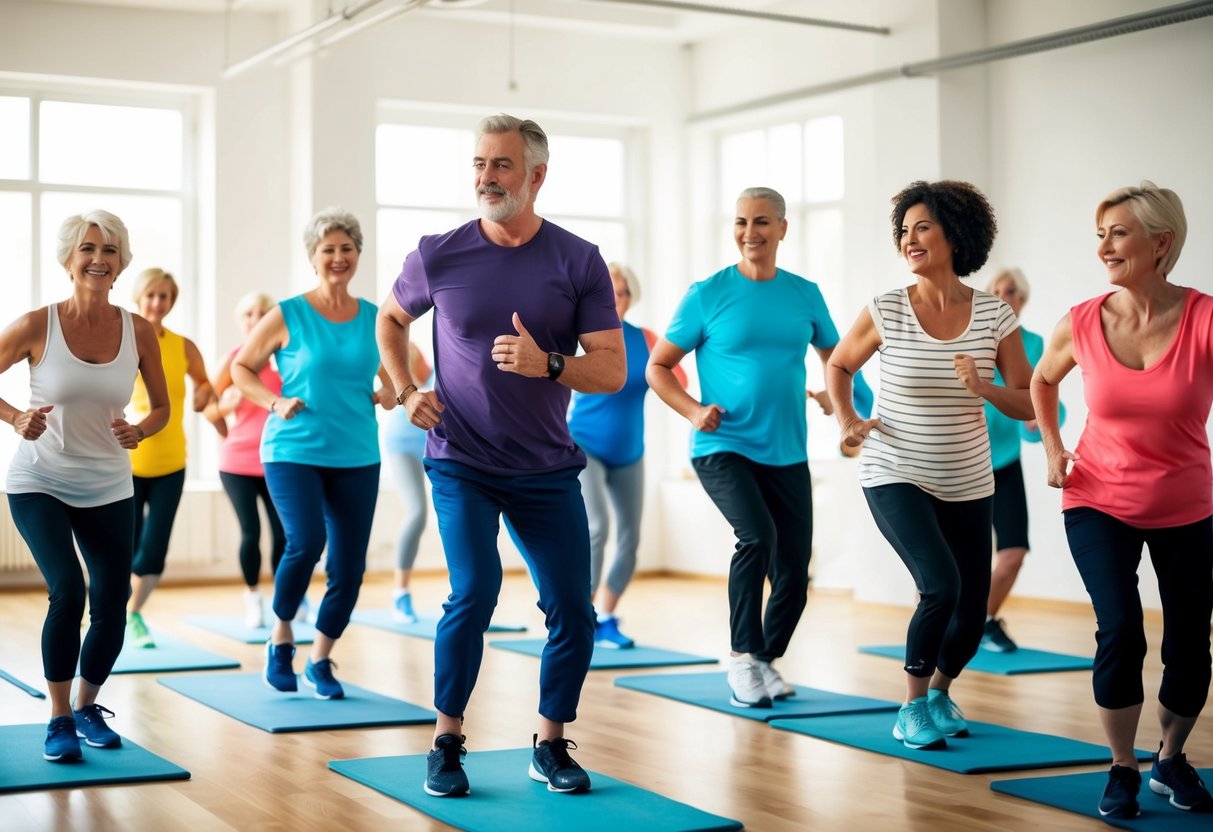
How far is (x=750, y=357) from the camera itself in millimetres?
4699

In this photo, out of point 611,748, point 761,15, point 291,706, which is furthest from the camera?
point 761,15

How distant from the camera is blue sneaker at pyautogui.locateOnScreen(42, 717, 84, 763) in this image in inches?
150

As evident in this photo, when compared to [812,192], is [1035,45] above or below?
above

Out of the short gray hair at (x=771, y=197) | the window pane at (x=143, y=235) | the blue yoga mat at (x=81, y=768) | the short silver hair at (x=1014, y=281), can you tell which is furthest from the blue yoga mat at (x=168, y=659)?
the window pane at (x=143, y=235)

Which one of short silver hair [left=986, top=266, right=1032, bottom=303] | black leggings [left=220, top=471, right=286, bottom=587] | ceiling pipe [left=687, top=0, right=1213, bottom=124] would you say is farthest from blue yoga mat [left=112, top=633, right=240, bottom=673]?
ceiling pipe [left=687, top=0, right=1213, bottom=124]

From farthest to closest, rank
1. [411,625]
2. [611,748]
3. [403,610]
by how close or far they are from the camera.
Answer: [403,610] → [411,625] → [611,748]

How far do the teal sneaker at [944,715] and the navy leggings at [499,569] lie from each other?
1.19 meters

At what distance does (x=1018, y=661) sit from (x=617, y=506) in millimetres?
1679

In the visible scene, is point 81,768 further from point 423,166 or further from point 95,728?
point 423,166

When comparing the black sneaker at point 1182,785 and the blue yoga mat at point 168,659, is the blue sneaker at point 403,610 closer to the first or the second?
the blue yoga mat at point 168,659

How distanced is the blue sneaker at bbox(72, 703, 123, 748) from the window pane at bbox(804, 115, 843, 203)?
20.3 ft

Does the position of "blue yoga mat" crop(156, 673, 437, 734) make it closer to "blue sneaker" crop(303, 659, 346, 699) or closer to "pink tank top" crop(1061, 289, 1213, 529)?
"blue sneaker" crop(303, 659, 346, 699)

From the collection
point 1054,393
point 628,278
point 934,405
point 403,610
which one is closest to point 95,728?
point 934,405

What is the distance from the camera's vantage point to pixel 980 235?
3.99 m
